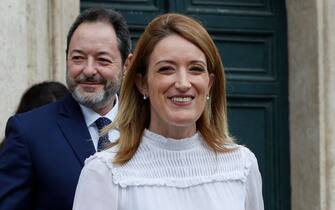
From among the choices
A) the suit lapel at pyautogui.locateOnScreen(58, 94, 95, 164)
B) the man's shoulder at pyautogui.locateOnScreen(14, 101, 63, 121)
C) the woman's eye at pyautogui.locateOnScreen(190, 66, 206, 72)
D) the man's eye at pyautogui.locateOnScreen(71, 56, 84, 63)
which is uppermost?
the man's eye at pyautogui.locateOnScreen(71, 56, 84, 63)

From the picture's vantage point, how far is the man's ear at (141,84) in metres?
3.49

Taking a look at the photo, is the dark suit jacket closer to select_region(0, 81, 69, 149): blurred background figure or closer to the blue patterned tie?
the blue patterned tie

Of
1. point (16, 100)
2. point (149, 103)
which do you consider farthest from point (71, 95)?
point (16, 100)

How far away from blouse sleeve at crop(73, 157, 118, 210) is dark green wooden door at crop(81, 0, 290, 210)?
13.1 feet

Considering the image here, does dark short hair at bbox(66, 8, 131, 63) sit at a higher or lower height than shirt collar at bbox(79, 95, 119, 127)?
higher

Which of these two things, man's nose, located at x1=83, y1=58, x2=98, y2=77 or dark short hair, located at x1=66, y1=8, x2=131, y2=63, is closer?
man's nose, located at x1=83, y1=58, x2=98, y2=77

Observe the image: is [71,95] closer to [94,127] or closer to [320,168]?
[94,127]

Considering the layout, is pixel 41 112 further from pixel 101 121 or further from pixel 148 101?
pixel 148 101

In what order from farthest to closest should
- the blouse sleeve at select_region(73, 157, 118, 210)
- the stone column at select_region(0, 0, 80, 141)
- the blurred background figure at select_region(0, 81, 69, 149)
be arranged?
1. the stone column at select_region(0, 0, 80, 141)
2. the blurred background figure at select_region(0, 81, 69, 149)
3. the blouse sleeve at select_region(73, 157, 118, 210)

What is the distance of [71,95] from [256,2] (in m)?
3.28

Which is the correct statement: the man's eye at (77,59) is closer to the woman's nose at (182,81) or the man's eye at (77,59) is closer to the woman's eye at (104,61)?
the woman's eye at (104,61)

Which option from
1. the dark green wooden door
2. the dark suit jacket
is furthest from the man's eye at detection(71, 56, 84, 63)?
the dark green wooden door

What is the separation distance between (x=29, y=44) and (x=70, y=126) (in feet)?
7.21

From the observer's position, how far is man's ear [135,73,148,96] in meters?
3.49
